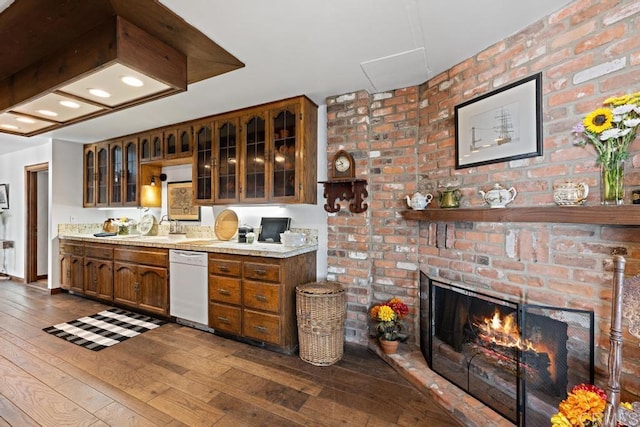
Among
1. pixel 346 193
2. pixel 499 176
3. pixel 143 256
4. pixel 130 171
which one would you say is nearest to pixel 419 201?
pixel 499 176

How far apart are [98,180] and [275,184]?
10.9 feet

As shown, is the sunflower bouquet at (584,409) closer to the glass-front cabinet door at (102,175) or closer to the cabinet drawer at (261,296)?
the cabinet drawer at (261,296)

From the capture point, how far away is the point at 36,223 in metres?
4.96

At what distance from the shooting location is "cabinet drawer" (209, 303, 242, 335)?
2732mm

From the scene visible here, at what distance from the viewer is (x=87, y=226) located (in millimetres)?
4691

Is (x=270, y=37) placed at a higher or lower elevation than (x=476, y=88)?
higher

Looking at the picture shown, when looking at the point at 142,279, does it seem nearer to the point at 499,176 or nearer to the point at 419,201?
the point at 419,201

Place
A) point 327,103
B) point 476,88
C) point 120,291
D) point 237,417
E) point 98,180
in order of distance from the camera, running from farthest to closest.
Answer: point 98,180
point 120,291
point 327,103
point 476,88
point 237,417

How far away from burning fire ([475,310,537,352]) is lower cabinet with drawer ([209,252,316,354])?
1.48 m

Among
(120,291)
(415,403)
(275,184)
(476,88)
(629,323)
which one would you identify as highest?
(476,88)

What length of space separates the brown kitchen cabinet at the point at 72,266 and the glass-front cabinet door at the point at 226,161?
2399 mm

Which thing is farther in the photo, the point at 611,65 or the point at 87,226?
the point at 87,226

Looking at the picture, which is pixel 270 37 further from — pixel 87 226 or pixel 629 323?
pixel 87 226

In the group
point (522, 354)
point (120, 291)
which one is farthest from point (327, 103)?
point (120, 291)
